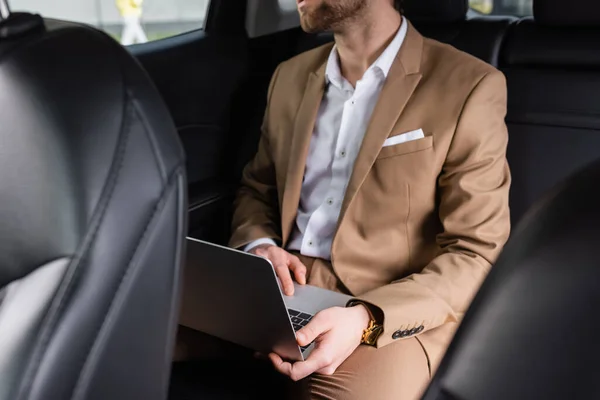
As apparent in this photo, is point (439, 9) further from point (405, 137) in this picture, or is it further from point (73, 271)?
point (73, 271)

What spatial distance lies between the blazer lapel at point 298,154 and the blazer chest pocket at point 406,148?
0.19 metres

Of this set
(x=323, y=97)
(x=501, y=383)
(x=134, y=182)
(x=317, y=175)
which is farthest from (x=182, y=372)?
(x=501, y=383)

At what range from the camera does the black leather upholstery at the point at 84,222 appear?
0.74 metres

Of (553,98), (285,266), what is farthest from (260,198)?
(553,98)

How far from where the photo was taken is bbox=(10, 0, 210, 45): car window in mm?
1986

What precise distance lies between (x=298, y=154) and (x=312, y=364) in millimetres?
520

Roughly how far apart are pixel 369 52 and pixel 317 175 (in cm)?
27

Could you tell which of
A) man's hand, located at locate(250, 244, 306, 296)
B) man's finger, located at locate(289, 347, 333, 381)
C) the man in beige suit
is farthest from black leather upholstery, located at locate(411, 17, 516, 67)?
man's finger, located at locate(289, 347, 333, 381)

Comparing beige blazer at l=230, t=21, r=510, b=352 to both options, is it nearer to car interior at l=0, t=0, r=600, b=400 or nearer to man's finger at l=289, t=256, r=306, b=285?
man's finger at l=289, t=256, r=306, b=285

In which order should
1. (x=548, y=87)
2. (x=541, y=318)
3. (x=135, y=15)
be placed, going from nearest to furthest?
(x=541, y=318) → (x=548, y=87) → (x=135, y=15)

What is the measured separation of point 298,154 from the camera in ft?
5.46

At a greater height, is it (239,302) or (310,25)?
(310,25)

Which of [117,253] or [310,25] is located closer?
[117,253]

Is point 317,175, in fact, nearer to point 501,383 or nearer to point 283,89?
point 283,89
